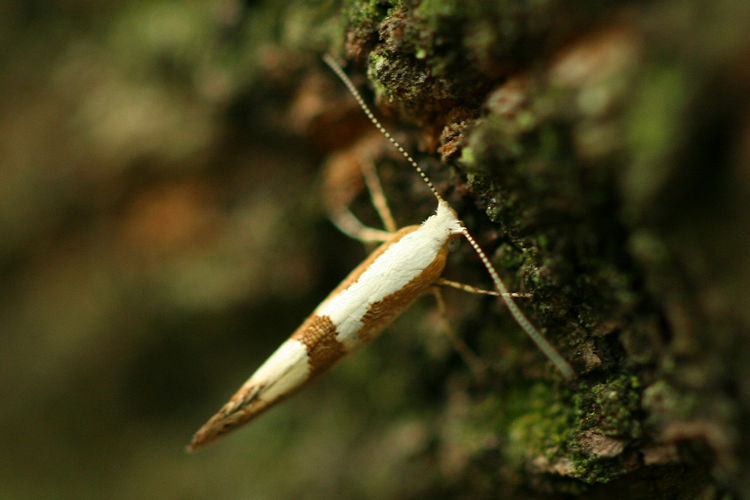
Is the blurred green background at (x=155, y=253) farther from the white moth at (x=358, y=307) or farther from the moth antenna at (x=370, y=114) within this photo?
the white moth at (x=358, y=307)

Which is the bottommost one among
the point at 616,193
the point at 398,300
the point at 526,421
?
the point at 526,421

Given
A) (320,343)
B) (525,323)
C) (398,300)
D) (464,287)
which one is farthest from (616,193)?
(320,343)

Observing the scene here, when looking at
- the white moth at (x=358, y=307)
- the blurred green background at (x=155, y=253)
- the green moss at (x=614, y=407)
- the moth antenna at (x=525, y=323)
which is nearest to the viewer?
the green moss at (x=614, y=407)

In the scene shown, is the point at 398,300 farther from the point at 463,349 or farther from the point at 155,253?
the point at 155,253

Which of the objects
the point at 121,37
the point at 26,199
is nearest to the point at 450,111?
the point at 121,37

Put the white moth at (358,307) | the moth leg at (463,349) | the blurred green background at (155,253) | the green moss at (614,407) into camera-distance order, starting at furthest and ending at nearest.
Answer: the blurred green background at (155,253) < the moth leg at (463,349) < the white moth at (358,307) < the green moss at (614,407)

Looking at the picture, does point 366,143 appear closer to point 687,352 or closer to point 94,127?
point 687,352

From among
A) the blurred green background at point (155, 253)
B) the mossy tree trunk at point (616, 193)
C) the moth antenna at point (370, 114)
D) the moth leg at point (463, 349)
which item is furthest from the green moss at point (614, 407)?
the blurred green background at point (155, 253)
